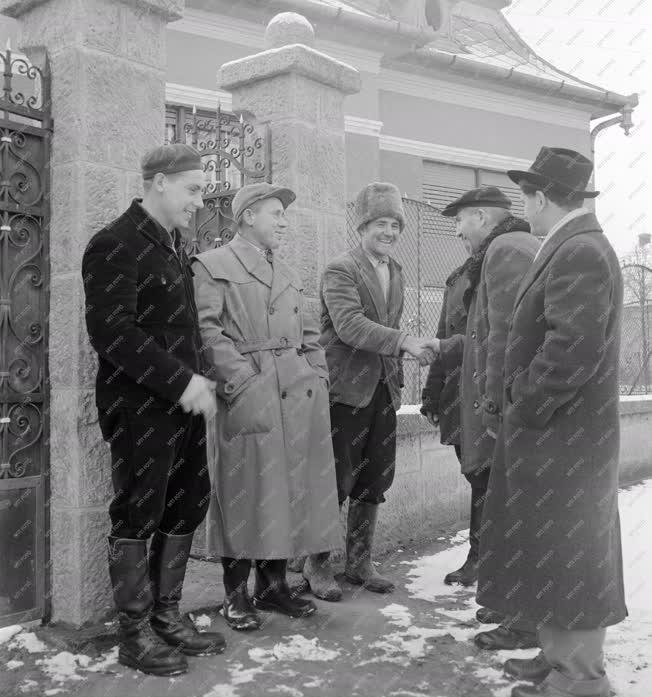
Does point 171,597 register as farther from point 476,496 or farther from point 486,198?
point 486,198

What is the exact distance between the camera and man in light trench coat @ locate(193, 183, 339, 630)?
397 centimetres

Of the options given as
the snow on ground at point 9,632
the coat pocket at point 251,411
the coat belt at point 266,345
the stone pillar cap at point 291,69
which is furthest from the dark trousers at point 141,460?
the stone pillar cap at point 291,69

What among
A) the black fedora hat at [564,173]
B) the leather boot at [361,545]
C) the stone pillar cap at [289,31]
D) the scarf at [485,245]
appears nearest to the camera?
the black fedora hat at [564,173]

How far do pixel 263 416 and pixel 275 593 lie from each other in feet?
3.04

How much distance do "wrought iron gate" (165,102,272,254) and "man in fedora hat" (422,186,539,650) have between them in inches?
48.8

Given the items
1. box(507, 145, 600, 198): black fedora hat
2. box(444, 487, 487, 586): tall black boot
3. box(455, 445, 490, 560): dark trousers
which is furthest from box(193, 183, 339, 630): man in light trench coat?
box(507, 145, 600, 198): black fedora hat

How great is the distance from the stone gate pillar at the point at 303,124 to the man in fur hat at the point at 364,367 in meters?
0.41

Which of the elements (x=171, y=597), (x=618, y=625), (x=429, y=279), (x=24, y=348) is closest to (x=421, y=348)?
(x=618, y=625)

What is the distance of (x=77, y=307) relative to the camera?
3.92 meters

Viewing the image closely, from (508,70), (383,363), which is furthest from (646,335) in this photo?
(383,363)

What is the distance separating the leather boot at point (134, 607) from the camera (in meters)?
3.44

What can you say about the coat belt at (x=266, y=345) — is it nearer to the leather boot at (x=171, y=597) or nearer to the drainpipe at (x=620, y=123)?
the leather boot at (x=171, y=597)

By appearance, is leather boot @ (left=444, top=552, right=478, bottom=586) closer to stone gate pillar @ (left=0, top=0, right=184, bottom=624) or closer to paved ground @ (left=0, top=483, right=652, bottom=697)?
paved ground @ (left=0, top=483, right=652, bottom=697)

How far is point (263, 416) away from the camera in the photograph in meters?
3.99
